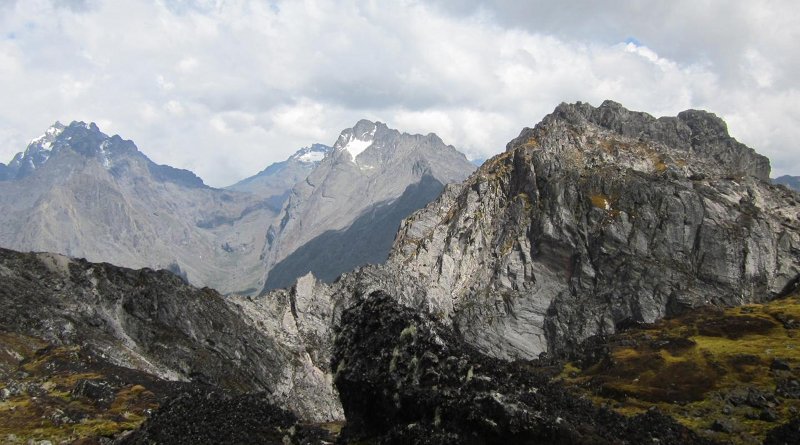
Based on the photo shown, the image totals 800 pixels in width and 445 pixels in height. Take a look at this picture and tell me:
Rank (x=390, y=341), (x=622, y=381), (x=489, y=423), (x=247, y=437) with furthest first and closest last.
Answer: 1. (x=622, y=381)
2. (x=247, y=437)
3. (x=390, y=341)
4. (x=489, y=423)

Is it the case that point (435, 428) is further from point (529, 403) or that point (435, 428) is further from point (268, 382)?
point (268, 382)

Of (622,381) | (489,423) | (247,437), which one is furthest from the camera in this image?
(622,381)

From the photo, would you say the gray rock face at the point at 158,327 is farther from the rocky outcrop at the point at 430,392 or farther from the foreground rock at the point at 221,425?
the rocky outcrop at the point at 430,392

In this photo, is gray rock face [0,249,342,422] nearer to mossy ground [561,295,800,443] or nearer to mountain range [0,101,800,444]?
mountain range [0,101,800,444]

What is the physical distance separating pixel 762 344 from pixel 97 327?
134m

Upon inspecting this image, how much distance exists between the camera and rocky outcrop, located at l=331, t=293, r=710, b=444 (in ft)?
121

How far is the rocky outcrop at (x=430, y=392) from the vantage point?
37.0 m

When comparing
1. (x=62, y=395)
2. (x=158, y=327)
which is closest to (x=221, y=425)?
(x=62, y=395)

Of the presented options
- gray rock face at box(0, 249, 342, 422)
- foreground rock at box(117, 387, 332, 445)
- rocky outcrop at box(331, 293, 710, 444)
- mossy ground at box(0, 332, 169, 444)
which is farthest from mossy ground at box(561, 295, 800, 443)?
mossy ground at box(0, 332, 169, 444)

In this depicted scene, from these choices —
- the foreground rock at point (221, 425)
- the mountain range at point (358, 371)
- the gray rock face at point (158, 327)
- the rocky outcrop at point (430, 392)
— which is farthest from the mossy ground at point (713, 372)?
the gray rock face at point (158, 327)

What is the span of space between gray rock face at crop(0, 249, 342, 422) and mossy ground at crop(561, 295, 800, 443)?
67.5m

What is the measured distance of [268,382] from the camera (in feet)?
496

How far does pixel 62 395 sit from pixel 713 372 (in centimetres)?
10562

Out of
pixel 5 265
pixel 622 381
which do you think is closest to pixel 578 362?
pixel 622 381
